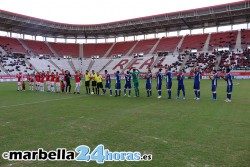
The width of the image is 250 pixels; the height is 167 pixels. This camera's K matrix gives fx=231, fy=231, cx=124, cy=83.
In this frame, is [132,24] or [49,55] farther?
[49,55]

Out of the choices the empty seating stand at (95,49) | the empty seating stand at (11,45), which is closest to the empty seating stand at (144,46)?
the empty seating stand at (95,49)

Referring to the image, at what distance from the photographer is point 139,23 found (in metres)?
58.7

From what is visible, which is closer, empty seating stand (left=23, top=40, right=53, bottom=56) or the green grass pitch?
the green grass pitch

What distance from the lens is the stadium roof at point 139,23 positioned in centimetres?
4963

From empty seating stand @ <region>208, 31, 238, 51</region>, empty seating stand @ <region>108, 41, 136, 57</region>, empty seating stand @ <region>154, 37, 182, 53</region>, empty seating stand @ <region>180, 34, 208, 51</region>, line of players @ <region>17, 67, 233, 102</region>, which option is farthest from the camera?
empty seating stand @ <region>108, 41, 136, 57</region>

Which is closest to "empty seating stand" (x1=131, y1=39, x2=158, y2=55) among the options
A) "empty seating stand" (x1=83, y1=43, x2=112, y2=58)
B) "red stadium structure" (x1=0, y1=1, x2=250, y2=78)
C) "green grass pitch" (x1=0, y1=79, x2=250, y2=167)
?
"red stadium structure" (x1=0, y1=1, x2=250, y2=78)

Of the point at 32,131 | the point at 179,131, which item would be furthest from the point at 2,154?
the point at 179,131

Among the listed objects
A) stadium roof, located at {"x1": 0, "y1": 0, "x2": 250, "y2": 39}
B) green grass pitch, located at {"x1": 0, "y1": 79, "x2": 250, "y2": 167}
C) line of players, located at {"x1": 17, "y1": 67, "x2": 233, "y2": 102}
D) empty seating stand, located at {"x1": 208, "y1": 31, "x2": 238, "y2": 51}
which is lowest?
green grass pitch, located at {"x1": 0, "y1": 79, "x2": 250, "y2": 167}

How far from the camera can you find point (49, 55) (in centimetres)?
6469

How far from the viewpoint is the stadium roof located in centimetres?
4963

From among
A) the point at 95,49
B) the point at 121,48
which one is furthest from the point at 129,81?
the point at 95,49

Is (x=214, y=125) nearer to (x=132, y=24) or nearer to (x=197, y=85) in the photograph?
(x=197, y=85)

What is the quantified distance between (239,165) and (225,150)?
0.83 meters

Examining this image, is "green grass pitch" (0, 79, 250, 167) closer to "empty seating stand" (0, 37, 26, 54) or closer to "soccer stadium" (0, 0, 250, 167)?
"soccer stadium" (0, 0, 250, 167)
